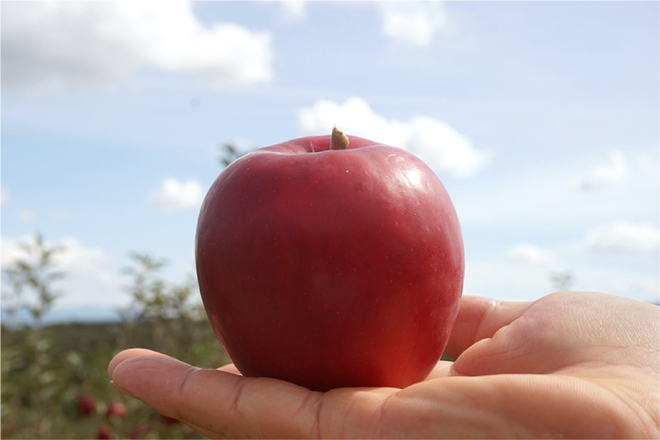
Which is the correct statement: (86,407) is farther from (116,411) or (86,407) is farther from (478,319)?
(478,319)

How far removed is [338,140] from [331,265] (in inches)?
20.8

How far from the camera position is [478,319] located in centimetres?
258

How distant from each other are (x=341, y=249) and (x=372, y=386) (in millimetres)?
456

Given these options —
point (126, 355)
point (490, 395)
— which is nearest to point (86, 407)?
point (126, 355)

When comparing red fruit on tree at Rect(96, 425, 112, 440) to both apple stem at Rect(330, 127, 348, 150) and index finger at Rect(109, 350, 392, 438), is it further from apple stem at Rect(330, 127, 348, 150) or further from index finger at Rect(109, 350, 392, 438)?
apple stem at Rect(330, 127, 348, 150)

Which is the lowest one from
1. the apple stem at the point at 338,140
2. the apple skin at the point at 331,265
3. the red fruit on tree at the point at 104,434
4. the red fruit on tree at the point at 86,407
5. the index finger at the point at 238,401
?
the red fruit on tree at the point at 104,434

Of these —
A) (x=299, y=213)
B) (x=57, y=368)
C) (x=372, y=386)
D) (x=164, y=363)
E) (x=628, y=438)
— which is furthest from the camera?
(x=57, y=368)

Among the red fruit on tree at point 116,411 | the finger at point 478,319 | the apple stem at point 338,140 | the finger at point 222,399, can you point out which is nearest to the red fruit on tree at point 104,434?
the red fruit on tree at point 116,411

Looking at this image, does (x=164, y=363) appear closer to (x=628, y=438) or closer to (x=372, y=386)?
(x=372, y=386)

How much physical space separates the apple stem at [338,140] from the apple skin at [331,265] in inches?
6.8

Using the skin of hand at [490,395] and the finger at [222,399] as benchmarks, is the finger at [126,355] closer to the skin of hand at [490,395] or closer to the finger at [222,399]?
the skin of hand at [490,395]

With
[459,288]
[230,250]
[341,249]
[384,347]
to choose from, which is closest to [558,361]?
[459,288]

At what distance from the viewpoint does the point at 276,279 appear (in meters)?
1.58

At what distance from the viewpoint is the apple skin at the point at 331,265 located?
1.56 meters
